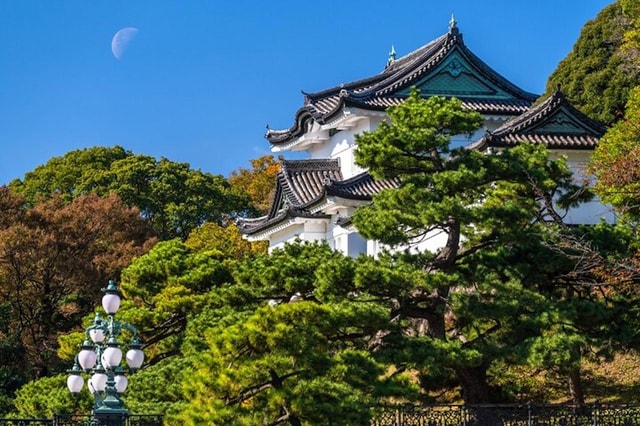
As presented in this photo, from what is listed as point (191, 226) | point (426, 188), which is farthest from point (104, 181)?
point (426, 188)

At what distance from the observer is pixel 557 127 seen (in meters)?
27.5

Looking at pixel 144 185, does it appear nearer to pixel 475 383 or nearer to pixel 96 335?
pixel 475 383

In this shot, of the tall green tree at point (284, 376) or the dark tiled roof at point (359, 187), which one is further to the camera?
the dark tiled roof at point (359, 187)

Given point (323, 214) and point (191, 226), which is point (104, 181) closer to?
point (191, 226)

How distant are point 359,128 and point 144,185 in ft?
55.2

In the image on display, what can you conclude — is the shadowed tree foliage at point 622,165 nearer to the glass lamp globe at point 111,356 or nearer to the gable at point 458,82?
the glass lamp globe at point 111,356

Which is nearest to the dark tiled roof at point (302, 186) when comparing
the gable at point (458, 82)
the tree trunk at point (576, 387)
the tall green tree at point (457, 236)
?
the gable at point (458, 82)

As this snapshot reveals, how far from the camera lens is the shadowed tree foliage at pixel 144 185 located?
46719 mm

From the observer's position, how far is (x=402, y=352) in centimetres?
1775

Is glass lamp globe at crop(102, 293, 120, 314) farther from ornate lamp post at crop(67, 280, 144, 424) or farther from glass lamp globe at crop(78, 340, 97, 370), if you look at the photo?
glass lamp globe at crop(78, 340, 97, 370)

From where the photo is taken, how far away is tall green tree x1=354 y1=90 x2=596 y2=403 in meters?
18.2

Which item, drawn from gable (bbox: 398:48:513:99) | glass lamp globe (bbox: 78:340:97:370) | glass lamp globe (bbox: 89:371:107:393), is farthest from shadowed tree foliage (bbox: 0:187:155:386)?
glass lamp globe (bbox: 89:371:107:393)

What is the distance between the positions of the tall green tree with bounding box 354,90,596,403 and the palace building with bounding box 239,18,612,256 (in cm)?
808

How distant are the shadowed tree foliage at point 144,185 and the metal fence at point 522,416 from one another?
3013cm
